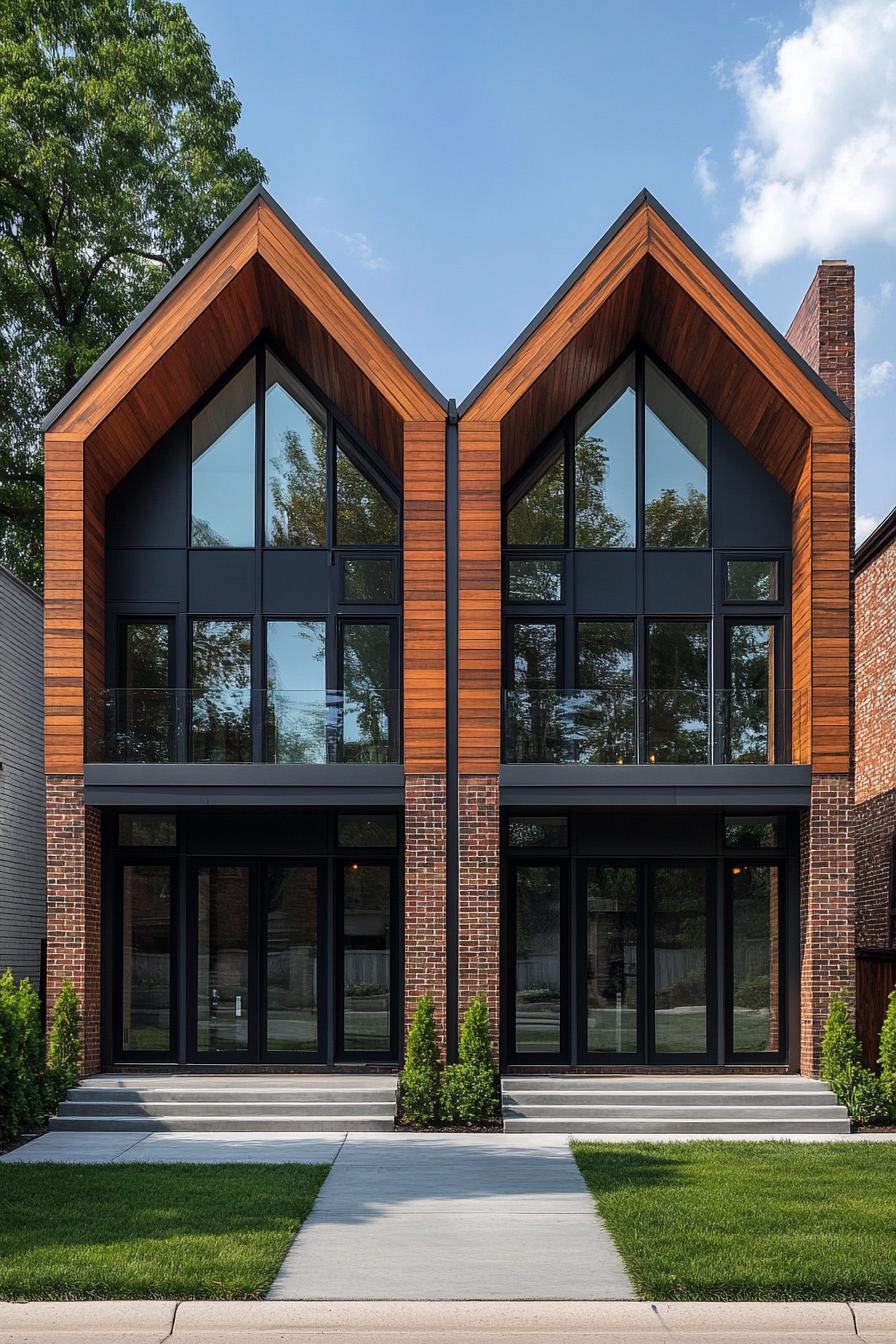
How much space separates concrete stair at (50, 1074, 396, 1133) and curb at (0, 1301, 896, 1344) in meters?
7.27

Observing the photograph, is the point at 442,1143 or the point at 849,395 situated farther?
the point at 849,395

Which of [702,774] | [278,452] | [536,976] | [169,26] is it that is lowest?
[536,976]

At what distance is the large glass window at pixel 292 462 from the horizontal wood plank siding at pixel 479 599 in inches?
96.7

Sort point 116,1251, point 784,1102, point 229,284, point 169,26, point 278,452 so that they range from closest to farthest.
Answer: point 116,1251 < point 784,1102 < point 229,284 < point 278,452 < point 169,26

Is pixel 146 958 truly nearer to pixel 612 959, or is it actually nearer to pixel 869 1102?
pixel 612 959

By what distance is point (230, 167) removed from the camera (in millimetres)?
28000

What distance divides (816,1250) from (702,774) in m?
7.98

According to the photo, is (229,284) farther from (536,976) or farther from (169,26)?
(169,26)

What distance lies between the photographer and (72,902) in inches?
650

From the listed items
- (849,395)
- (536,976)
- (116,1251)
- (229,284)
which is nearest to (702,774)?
(536,976)

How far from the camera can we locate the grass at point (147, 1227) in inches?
329

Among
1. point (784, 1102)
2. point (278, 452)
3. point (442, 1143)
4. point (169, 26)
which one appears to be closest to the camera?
point (442, 1143)

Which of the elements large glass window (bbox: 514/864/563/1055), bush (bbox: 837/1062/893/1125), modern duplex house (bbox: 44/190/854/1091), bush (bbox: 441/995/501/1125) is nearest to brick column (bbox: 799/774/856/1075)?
modern duplex house (bbox: 44/190/854/1091)

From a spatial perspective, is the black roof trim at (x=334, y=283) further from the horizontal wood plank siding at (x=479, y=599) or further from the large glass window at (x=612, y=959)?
the large glass window at (x=612, y=959)
